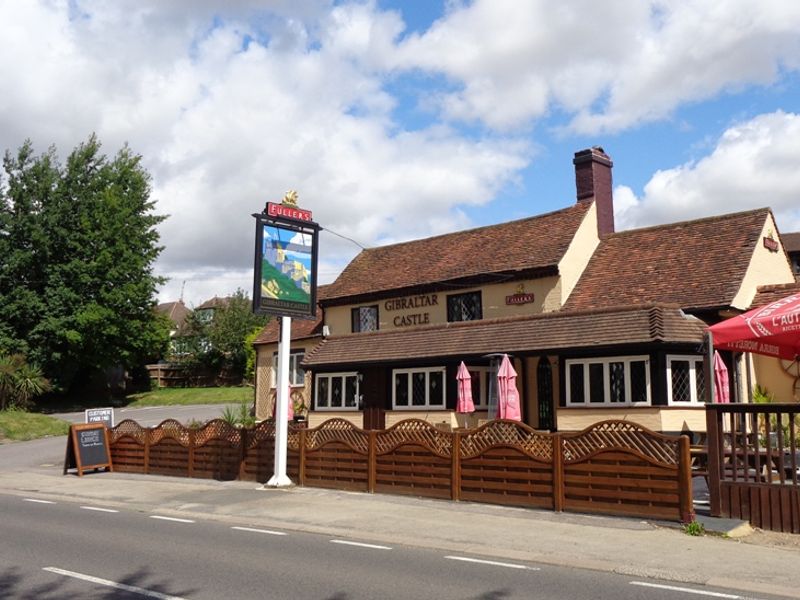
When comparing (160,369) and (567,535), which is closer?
(567,535)

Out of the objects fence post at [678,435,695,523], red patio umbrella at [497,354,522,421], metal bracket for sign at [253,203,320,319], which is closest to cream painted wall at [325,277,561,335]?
red patio umbrella at [497,354,522,421]

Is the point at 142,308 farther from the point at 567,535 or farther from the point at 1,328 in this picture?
the point at 567,535

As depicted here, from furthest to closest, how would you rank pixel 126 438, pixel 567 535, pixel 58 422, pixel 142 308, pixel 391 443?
1. pixel 142 308
2. pixel 58 422
3. pixel 126 438
4. pixel 391 443
5. pixel 567 535

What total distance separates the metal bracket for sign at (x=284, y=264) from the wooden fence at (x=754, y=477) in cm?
880

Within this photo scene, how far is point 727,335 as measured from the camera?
11.1 meters

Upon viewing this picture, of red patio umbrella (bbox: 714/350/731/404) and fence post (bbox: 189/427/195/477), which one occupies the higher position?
red patio umbrella (bbox: 714/350/731/404)

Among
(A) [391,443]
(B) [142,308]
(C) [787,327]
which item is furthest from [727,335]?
(B) [142,308]

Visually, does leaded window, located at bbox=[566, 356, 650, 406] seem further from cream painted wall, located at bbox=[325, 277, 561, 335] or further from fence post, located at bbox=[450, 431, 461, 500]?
fence post, located at bbox=[450, 431, 461, 500]

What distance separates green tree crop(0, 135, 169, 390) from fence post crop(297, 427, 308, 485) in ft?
94.7

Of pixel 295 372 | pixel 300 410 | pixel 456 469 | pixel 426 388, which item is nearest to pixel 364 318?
pixel 300 410

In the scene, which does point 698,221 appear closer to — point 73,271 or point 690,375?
point 690,375

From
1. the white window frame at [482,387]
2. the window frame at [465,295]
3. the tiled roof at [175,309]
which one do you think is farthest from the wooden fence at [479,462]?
the tiled roof at [175,309]

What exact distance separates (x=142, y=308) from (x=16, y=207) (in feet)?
29.1

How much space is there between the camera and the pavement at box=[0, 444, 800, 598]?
8266mm
